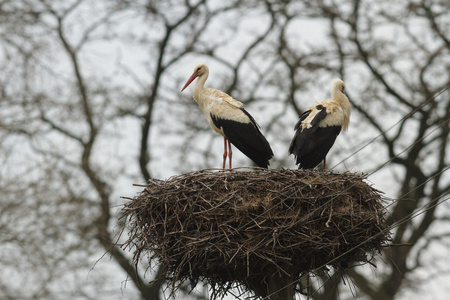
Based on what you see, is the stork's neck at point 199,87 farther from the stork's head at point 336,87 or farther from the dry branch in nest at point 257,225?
the dry branch in nest at point 257,225

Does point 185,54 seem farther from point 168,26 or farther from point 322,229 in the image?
point 322,229

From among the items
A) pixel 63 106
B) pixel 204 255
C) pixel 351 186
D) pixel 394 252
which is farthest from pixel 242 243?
pixel 63 106

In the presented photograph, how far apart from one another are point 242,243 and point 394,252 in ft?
32.6

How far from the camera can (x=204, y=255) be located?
8.48 m

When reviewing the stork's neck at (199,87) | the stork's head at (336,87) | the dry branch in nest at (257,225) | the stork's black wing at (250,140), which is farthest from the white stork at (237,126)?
the dry branch in nest at (257,225)

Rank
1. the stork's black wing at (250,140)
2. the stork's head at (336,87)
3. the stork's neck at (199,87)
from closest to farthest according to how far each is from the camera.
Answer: the stork's black wing at (250,140) → the stork's head at (336,87) → the stork's neck at (199,87)

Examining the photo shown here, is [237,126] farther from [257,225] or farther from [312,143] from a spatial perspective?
[257,225]

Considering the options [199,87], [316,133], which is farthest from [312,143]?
[199,87]

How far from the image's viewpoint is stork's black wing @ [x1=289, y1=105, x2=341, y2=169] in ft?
33.4

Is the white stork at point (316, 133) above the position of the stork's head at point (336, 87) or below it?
below

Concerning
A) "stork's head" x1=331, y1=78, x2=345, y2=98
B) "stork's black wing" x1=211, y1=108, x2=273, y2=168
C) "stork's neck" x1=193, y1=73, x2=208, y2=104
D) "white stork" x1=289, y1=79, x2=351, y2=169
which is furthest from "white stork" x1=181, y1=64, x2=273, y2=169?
"stork's head" x1=331, y1=78, x2=345, y2=98

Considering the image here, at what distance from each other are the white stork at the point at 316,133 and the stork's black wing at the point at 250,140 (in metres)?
0.33

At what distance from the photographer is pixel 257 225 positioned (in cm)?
833

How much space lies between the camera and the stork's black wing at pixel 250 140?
10508 millimetres
